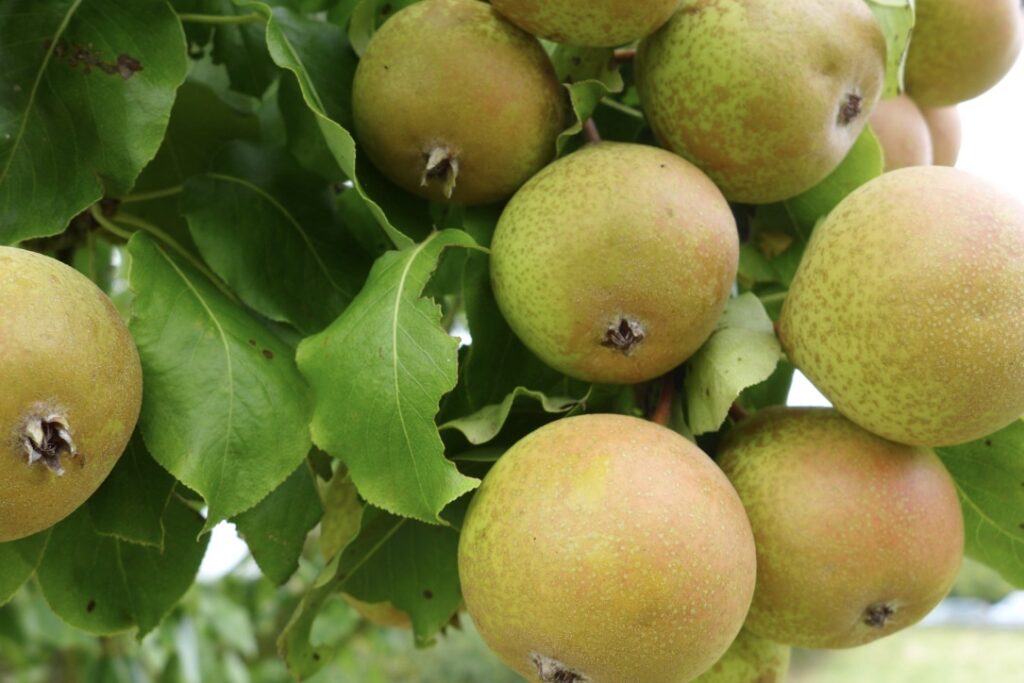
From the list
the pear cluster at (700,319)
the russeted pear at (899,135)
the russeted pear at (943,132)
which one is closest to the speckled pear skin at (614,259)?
the pear cluster at (700,319)

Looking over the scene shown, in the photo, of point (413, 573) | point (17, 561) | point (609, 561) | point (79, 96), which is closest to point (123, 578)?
point (17, 561)

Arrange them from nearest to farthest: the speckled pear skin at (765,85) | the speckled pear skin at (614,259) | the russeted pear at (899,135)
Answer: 1. the speckled pear skin at (614,259)
2. the speckled pear skin at (765,85)
3. the russeted pear at (899,135)

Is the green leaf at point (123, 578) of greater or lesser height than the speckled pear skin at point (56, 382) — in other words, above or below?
below

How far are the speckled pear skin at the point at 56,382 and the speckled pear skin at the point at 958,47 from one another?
160cm

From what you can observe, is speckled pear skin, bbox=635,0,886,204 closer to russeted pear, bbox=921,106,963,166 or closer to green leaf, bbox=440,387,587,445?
green leaf, bbox=440,387,587,445

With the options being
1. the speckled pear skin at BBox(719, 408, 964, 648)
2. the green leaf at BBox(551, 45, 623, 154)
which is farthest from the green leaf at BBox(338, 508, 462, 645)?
the green leaf at BBox(551, 45, 623, 154)

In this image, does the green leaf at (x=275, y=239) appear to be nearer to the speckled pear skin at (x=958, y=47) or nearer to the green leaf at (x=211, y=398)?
the green leaf at (x=211, y=398)

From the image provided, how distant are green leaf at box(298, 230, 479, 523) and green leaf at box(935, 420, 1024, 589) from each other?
2.89ft

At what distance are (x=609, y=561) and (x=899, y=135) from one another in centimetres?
119

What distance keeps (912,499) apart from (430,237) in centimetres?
78

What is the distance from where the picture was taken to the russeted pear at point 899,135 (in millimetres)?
2021

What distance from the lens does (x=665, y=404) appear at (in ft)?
5.49

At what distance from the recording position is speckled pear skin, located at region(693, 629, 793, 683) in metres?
1.67

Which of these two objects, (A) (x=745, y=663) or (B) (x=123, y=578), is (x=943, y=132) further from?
(B) (x=123, y=578)
